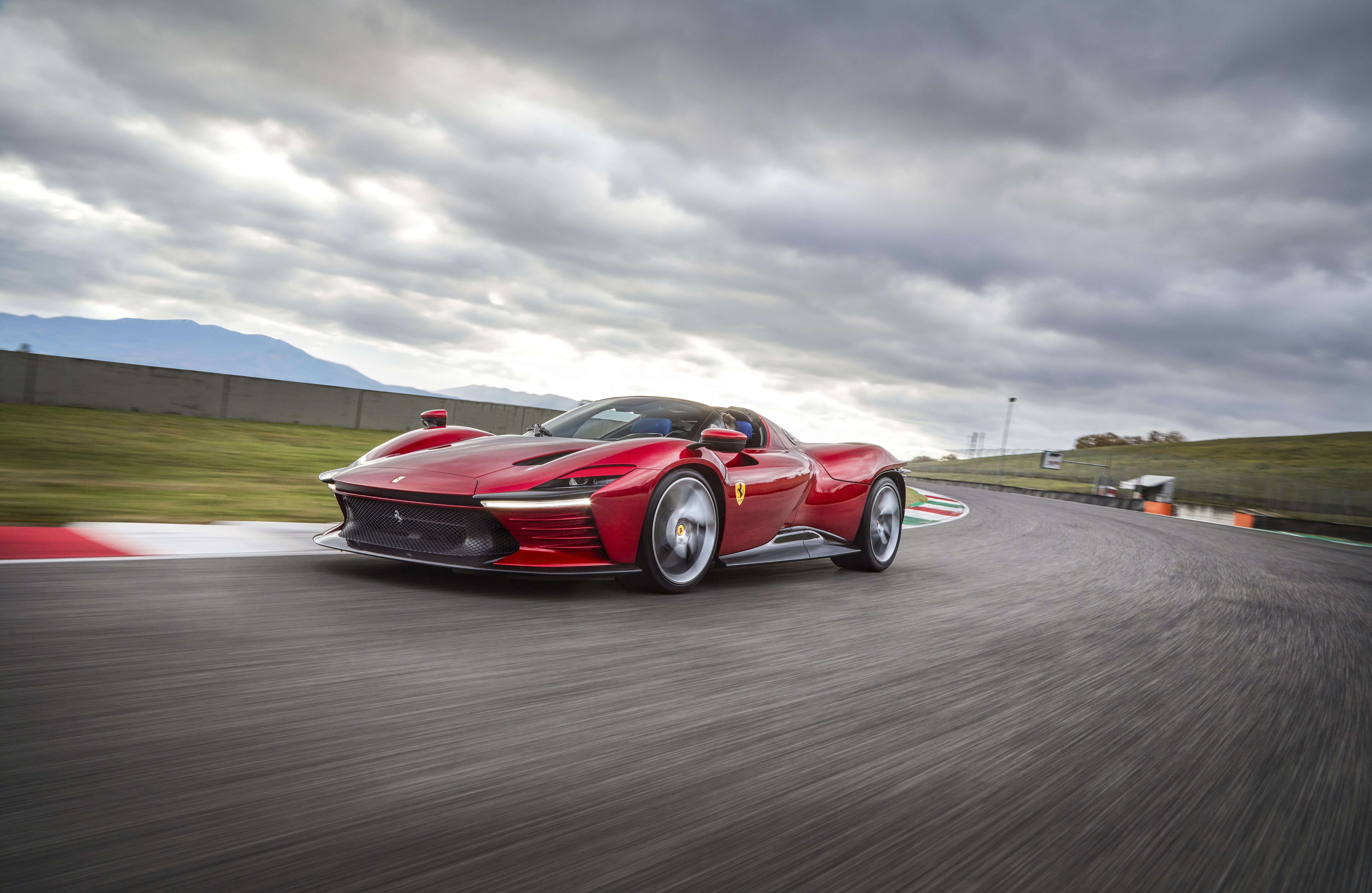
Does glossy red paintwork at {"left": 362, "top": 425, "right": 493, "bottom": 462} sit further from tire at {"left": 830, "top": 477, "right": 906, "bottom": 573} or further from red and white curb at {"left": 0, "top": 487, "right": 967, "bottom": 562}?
tire at {"left": 830, "top": 477, "right": 906, "bottom": 573}

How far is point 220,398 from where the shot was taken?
72.4 feet

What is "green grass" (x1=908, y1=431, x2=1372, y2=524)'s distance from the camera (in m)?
34.0

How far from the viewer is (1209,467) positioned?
45031 mm

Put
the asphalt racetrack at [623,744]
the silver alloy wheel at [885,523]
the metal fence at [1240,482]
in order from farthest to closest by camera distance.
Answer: the metal fence at [1240,482]
the silver alloy wheel at [885,523]
the asphalt racetrack at [623,744]

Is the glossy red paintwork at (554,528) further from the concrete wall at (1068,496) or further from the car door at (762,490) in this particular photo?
the concrete wall at (1068,496)

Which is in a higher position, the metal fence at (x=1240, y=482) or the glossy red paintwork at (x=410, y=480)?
the metal fence at (x=1240, y=482)

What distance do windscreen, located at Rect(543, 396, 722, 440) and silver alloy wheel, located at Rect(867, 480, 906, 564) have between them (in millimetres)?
1569

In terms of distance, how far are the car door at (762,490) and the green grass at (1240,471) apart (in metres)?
33.8

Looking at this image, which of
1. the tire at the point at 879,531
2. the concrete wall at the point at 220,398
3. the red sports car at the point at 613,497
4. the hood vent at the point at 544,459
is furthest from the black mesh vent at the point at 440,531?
the concrete wall at the point at 220,398

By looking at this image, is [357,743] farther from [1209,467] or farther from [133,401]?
[1209,467]

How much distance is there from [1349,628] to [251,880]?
625 centimetres

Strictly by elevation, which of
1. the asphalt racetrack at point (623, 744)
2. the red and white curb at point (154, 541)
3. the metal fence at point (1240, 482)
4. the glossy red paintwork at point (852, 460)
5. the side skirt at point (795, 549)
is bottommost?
the red and white curb at point (154, 541)

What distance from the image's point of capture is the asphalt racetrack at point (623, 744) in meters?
1.59

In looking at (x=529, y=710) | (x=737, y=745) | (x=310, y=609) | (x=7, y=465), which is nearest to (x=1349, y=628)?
(x=737, y=745)
